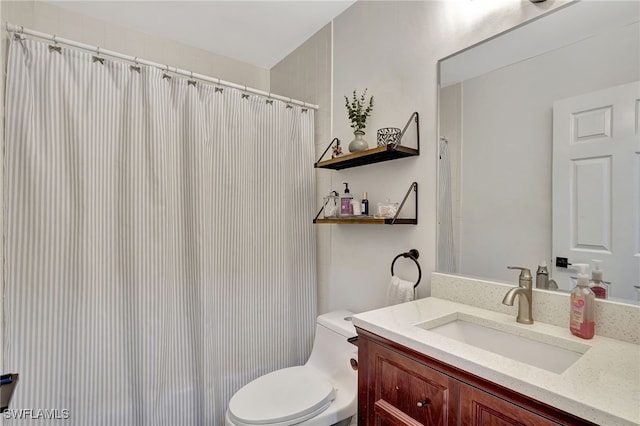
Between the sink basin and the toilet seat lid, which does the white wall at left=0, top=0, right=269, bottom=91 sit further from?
the sink basin

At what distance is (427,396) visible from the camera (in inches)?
34.0

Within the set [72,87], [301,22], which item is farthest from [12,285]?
[301,22]

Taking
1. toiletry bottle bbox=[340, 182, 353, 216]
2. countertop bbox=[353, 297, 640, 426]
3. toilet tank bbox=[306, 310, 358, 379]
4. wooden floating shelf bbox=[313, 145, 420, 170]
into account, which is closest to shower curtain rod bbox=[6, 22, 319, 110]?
wooden floating shelf bbox=[313, 145, 420, 170]

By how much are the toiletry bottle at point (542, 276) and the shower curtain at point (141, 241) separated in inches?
52.3

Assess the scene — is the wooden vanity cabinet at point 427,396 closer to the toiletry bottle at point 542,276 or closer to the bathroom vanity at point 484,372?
the bathroom vanity at point 484,372

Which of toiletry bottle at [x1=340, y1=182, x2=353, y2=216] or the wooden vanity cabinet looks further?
toiletry bottle at [x1=340, y1=182, x2=353, y2=216]

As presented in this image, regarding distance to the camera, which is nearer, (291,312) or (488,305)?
(488,305)

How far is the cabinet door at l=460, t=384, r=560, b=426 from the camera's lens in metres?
0.67

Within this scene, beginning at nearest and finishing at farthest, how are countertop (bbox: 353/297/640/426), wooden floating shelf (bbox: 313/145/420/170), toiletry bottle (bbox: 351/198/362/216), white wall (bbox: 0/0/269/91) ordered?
countertop (bbox: 353/297/640/426) → wooden floating shelf (bbox: 313/145/420/170) → toiletry bottle (bbox: 351/198/362/216) → white wall (bbox: 0/0/269/91)

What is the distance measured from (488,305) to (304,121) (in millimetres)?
1518

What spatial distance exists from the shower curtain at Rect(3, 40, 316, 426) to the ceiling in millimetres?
545

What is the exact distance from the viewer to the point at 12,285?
1272mm

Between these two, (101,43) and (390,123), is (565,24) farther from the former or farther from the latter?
(101,43)

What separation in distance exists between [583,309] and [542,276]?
182mm
